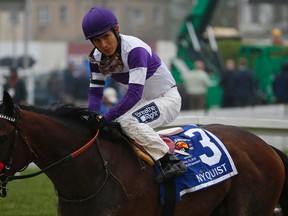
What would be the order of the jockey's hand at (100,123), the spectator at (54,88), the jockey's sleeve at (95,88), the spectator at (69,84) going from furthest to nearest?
1. the spectator at (54,88)
2. the spectator at (69,84)
3. the jockey's sleeve at (95,88)
4. the jockey's hand at (100,123)

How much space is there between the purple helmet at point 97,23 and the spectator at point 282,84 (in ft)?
56.0

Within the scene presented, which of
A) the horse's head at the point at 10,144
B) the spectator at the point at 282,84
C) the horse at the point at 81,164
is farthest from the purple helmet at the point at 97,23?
the spectator at the point at 282,84

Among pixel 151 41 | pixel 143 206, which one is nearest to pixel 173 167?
pixel 143 206

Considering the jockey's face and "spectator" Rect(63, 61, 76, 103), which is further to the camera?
"spectator" Rect(63, 61, 76, 103)

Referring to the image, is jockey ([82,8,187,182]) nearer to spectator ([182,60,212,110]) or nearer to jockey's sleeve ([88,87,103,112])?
jockey's sleeve ([88,87,103,112])

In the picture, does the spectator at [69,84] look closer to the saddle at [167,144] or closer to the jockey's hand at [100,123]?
the saddle at [167,144]

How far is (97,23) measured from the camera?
19.7 ft

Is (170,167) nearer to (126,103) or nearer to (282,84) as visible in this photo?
(126,103)

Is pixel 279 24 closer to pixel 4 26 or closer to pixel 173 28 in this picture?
pixel 173 28

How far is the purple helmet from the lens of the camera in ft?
19.8

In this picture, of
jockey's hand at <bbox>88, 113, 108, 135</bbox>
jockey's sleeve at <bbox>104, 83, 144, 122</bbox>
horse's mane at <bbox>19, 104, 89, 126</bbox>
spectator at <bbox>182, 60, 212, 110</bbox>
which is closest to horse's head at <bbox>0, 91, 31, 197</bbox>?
horse's mane at <bbox>19, 104, 89, 126</bbox>

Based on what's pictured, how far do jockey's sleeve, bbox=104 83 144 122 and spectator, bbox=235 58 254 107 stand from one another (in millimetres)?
17298

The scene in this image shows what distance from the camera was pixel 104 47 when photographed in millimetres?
6125

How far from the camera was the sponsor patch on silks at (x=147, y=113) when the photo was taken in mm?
6302
